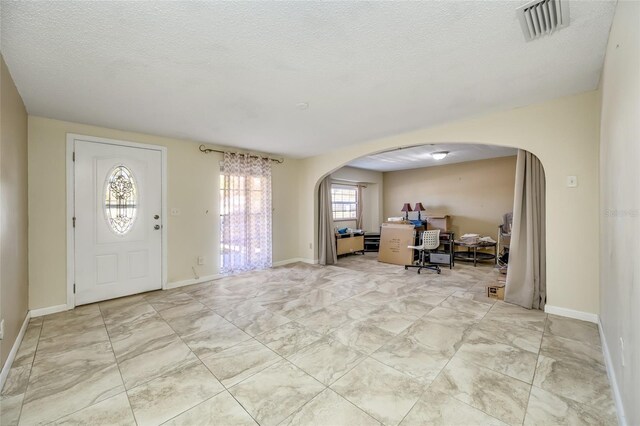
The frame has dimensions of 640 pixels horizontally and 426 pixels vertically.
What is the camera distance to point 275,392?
1.68 m

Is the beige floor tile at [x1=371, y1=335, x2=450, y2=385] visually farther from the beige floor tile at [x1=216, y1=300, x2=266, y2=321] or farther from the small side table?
the small side table

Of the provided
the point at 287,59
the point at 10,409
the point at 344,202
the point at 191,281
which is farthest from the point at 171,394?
the point at 344,202

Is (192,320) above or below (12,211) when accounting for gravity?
below

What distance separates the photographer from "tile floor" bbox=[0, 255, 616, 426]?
1.52 meters

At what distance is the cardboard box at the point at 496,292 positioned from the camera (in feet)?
10.9

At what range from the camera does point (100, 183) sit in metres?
3.46

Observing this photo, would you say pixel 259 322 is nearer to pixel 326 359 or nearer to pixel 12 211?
pixel 326 359

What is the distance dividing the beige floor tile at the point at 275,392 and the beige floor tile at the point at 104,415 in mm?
573

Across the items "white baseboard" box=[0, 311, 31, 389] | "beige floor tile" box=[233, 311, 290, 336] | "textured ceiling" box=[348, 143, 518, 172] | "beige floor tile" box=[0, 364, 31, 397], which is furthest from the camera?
"textured ceiling" box=[348, 143, 518, 172]

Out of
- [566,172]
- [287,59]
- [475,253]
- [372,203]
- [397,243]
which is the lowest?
[475,253]

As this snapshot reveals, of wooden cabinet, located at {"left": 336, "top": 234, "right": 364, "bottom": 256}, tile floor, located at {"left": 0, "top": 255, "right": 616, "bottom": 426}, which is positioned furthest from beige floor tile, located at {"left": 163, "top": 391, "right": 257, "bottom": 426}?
wooden cabinet, located at {"left": 336, "top": 234, "right": 364, "bottom": 256}

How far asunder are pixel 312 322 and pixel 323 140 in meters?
2.80

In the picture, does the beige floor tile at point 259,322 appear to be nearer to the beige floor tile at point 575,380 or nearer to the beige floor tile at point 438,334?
the beige floor tile at point 438,334

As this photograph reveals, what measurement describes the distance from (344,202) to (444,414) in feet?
20.9
